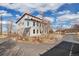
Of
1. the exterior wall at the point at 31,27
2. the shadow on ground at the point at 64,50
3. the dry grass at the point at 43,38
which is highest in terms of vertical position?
the exterior wall at the point at 31,27

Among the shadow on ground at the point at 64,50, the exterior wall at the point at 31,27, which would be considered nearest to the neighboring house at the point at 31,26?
the exterior wall at the point at 31,27

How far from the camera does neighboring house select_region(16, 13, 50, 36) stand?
293cm

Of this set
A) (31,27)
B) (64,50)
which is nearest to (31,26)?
(31,27)

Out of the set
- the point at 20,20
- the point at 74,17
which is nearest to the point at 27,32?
the point at 20,20

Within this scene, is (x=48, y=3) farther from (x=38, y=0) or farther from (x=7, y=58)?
(x=7, y=58)

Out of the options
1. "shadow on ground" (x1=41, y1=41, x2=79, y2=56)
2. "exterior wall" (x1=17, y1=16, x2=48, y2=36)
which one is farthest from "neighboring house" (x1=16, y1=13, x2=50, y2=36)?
"shadow on ground" (x1=41, y1=41, x2=79, y2=56)

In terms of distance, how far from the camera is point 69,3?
9.55 feet

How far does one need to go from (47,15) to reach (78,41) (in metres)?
0.51

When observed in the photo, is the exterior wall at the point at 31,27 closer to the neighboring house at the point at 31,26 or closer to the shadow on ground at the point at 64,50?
the neighboring house at the point at 31,26

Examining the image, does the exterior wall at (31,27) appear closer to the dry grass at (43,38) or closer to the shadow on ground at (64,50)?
the dry grass at (43,38)

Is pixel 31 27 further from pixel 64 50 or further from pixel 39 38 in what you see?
pixel 64 50

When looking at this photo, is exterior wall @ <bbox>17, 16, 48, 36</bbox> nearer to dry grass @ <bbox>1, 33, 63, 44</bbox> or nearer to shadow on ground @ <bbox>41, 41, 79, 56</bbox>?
dry grass @ <bbox>1, 33, 63, 44</bbox>

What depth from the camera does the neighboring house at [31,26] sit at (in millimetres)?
2934

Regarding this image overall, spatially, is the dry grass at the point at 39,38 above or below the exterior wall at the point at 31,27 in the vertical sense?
below
